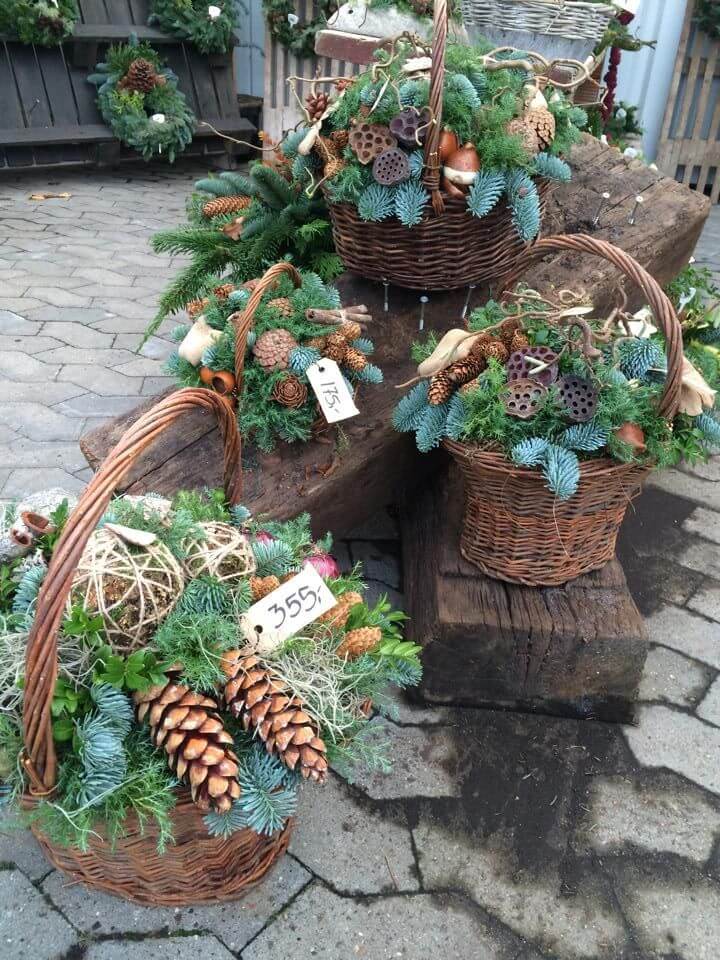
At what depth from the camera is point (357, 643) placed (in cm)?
162

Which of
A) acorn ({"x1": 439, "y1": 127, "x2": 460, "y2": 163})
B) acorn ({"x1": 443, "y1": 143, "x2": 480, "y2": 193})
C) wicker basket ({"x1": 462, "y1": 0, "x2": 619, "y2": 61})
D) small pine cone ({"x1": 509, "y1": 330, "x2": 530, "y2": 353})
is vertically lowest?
small pine cone ({"x1": 509, "y1": 330, "x2": 530, "y2": 353})

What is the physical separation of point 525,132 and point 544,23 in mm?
1141

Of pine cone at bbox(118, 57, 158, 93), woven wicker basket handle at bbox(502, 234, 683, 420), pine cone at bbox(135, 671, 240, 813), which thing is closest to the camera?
pine cone at bbox(135, 671, 240, 813)

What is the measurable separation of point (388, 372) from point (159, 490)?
0.81 meters

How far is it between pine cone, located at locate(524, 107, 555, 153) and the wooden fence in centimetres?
566

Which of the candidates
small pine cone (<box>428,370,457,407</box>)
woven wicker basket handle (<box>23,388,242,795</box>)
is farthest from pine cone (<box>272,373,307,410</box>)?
woven wicker basket handle (<box>23,388,242,795</box>)

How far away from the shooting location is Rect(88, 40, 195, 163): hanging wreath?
6.70 metres

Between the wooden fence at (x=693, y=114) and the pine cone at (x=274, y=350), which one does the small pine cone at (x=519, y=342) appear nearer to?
the pine cone at (x=274, y=350)

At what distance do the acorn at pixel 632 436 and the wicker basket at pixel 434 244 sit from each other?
0.75 m

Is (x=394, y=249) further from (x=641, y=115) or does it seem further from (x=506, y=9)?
(x=641, y=115)

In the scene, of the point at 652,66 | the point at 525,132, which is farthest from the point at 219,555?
the point at 652,66

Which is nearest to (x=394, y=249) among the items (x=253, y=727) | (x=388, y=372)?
(x=388, y=372)

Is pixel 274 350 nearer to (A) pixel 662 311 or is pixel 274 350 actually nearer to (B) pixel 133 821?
(A) pixel 662 311

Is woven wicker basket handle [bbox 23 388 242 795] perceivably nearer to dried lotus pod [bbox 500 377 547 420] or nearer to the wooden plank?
dried lotus pod [bbox 500 377 547 420]
